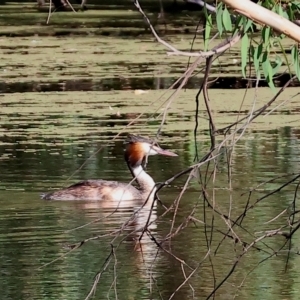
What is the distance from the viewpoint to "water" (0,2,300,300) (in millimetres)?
6273

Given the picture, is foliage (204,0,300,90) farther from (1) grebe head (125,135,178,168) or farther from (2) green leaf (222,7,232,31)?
(1) grebe head (125,135,178,168)

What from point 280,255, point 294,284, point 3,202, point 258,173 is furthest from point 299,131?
point 294,284

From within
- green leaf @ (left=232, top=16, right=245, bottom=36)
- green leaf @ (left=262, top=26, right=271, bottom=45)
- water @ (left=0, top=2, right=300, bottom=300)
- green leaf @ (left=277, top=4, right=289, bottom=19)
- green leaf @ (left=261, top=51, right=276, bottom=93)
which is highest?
green leaf @ (left=277, top=4, right=289, bottom=19)

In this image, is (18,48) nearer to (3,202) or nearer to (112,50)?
(112,50)

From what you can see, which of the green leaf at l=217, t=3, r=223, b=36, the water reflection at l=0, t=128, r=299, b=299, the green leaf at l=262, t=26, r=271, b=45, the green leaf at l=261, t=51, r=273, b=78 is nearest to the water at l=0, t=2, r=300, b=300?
the water reflection at l=0, t=128, r=299, b=299

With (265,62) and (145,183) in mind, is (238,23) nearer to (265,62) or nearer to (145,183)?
(265,62)

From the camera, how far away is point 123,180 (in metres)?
10.4

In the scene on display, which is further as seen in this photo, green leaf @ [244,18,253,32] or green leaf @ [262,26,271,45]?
green leaf @ [262,26,271,45]

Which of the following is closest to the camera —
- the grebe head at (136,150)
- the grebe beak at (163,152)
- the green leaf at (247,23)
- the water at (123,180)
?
the green leaf at (247,23)

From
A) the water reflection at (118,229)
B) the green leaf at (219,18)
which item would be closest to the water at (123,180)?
the water reflection at (118,229)

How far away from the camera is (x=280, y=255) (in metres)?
7.07

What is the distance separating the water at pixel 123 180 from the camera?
20.6ft

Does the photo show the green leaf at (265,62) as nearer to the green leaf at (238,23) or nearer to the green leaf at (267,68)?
the green leaf at (267,68)

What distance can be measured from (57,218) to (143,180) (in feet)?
3.54
